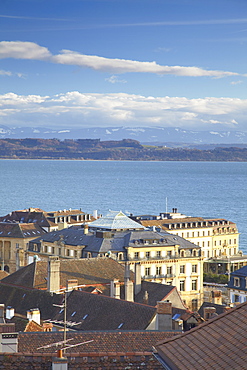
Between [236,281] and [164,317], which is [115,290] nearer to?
[164,317]

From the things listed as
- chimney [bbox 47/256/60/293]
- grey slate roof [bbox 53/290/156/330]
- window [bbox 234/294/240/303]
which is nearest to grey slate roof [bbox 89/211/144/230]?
window [bbox 234/294/240/303]

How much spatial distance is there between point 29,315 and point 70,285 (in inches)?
442

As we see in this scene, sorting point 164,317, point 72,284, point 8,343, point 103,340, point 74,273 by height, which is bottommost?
point 74,273

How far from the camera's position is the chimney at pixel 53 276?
46.8 meters

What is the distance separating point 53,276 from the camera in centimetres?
4716

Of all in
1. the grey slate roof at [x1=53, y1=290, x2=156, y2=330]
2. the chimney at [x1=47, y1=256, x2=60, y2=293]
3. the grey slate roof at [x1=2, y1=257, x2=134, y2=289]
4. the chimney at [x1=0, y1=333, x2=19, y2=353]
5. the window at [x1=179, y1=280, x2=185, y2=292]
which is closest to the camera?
the chimney at [x1=0, y1=333, x2=19, y2=353]

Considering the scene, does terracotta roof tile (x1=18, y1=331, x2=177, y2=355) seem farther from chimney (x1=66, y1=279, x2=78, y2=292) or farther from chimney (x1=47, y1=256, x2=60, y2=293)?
chimney (x1=66, y1=279, x2=78, y2=292)

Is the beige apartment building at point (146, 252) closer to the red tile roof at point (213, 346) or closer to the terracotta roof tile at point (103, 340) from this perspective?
the terracotta roof tile at point (103, 340)

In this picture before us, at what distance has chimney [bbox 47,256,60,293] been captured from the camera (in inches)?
1842

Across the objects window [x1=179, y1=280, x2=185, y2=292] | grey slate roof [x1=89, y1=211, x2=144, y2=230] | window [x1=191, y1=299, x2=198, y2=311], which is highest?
grey slate roof [x1=89, y1=211, x2=144, y2=230]

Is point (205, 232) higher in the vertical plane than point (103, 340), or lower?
lower

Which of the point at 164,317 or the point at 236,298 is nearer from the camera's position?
the point at 164,317

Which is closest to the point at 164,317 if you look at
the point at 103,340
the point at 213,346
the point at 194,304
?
the point at 103,340

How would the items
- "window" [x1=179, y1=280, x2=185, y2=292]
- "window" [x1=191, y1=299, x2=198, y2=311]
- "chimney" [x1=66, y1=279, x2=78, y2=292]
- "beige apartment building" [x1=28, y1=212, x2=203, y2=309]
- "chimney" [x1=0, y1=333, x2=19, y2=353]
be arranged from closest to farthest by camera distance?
"chimney" [x1=0, y1=333, x2=19, y2=353] < "chimney" [x1=66, y1=279, x2=78, y2=292] < "window" [x1=191, y1=299, x2=198, y2=311] < "beige apartment building" [x1=28, y1=212, x2=203, y2=309] < "window" [x1=179, y1=280, x2=185, y2=292]
